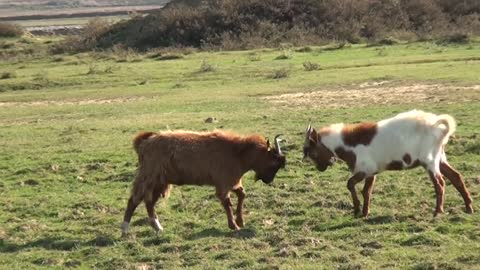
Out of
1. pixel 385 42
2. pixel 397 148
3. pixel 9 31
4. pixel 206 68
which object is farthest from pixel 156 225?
pixel 9 31

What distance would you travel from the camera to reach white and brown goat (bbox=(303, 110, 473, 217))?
11055mm

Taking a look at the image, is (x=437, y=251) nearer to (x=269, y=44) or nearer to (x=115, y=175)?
(x=115, y=175)

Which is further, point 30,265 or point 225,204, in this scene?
point 225,204

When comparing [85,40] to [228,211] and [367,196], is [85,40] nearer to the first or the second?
[228,211]

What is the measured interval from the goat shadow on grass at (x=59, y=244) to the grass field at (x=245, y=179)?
0.09ft

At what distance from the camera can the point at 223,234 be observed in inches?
418

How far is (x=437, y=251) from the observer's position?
9.15 meters

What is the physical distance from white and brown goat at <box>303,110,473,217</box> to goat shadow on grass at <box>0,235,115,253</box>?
11.8 ft

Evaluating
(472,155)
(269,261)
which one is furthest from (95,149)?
(269,261)

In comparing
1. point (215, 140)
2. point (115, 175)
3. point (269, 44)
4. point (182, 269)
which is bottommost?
point (269, 44)

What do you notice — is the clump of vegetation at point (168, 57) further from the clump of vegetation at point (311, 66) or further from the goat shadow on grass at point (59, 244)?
the goat shadow on grass at point (59, 244)

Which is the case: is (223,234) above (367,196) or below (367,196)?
below

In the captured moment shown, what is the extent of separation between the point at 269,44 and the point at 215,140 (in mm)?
38500

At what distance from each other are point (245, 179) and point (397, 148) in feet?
12.6
